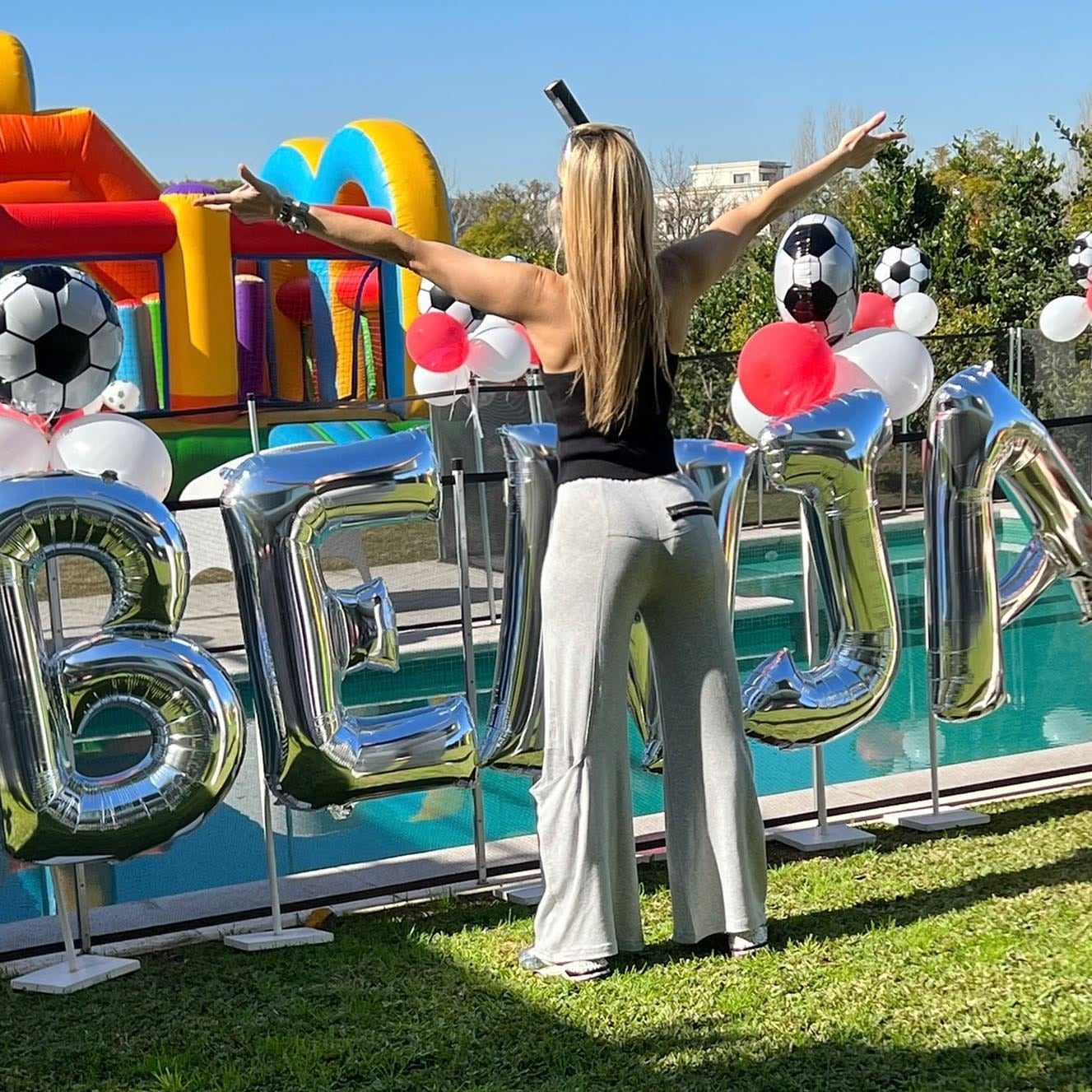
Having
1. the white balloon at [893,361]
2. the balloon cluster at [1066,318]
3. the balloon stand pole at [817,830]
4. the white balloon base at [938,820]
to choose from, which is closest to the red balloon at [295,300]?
the balloon cluster at [1066,318]

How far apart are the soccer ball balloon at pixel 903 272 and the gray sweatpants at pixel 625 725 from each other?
1359 centimetres

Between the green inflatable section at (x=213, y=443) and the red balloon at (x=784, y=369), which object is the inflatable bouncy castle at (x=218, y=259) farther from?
the red balloon at (x=784, y=369)

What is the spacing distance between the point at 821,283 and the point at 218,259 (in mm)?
8996

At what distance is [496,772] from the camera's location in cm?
652

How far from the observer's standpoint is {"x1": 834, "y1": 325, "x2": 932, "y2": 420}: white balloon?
5.34 m

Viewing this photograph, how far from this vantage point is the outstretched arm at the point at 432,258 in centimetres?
356

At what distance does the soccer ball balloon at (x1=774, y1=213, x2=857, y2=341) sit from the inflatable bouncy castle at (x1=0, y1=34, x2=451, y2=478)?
6.89 meters

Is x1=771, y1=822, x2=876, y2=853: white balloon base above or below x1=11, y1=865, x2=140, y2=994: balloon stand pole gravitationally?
below

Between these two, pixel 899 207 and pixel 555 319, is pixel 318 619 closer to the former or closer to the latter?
pixel 555 319

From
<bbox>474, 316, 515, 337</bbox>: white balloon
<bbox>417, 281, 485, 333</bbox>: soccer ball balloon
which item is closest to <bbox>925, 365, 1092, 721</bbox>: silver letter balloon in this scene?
<bbox>474, 316, 515, 337</bbox>: white balloon

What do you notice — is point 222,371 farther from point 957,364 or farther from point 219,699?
point 219,699

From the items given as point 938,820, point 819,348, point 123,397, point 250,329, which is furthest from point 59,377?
point 250,329

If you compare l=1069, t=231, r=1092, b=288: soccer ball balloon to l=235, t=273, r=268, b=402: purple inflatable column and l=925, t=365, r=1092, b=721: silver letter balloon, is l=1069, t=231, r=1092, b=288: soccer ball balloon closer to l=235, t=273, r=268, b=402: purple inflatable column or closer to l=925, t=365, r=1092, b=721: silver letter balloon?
l=235, t=273, r=268, b=402: purple inflatable column

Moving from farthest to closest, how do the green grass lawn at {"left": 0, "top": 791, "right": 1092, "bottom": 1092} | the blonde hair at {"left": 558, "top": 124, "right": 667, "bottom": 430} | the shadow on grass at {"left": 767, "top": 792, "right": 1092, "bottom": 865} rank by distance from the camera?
the shadow on grass at {"left": 767, "top": 792, "right": 1092, "bottom": 865}, the blonde hair at {"left": 558, "top": 124, "right": 667, "bottom": 430}, the green grass lawn at {"left": 0, "top": 791, "right": 1092, "bottom": 1092}
